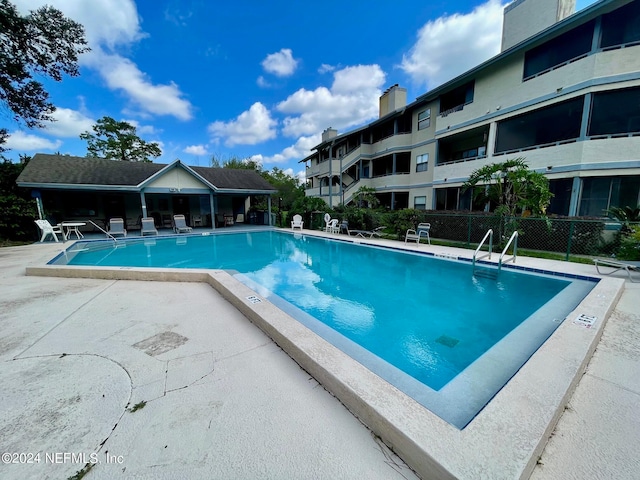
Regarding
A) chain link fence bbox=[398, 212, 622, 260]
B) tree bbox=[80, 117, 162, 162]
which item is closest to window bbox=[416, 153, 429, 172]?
chain link fence bbox=[398, 212, 622, 260]

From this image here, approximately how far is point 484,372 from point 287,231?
1497 centimetres

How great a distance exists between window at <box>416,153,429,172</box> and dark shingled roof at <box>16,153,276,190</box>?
1076 centimetres

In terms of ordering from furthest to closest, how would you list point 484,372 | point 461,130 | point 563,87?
point 461,130, point 563,87, point 484,372

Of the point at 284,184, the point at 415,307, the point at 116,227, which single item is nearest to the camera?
the point at 415,307

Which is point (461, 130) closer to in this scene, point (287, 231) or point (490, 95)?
point (490, 95)

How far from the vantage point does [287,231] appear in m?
17.2

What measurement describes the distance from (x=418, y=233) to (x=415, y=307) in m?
6.71

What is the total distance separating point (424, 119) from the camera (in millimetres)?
16906

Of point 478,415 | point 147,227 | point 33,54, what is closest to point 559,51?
point 478,415

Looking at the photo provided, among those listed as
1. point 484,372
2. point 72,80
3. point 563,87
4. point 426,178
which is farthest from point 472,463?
point 72,80

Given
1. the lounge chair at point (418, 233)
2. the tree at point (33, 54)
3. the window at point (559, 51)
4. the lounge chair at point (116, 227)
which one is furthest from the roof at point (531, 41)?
the lounge chair at point (116, 227)

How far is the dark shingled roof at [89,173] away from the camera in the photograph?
1324 centimetres

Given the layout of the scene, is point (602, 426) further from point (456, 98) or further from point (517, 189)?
point (456, 98)

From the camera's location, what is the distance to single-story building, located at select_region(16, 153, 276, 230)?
13859mm
